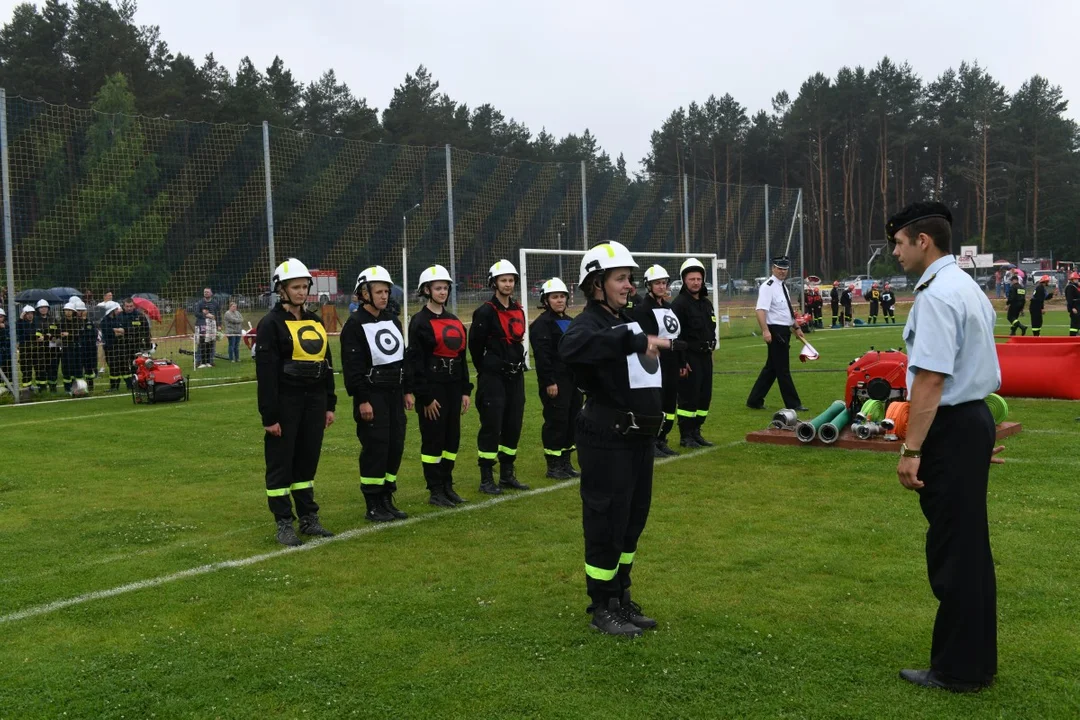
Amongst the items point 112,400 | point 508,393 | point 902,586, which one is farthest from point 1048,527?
point 112,400

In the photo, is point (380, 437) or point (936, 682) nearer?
point (936, 682)

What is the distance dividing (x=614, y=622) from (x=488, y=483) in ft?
12.6

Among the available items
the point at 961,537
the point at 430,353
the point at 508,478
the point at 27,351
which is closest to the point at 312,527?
the point at 430,353

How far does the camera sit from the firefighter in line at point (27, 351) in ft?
55.5

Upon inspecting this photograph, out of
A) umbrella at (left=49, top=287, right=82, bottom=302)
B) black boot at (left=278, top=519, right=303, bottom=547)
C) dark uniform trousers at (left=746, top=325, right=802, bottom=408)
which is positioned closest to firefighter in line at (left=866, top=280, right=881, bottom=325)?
dark uniform trousers at (left=746, top=325, right=802, bottom=408)

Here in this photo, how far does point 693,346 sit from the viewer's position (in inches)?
413

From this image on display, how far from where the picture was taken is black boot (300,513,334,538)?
22.9 feet

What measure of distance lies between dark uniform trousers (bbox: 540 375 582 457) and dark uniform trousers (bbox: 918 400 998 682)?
515 centimetres

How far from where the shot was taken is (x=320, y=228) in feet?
67.5

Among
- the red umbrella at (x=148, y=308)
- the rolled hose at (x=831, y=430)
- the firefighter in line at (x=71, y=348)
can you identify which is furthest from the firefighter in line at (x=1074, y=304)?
the firefighter in line at (x=71, y=348)

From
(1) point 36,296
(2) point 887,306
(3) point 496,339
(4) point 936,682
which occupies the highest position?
(1) point 36,296

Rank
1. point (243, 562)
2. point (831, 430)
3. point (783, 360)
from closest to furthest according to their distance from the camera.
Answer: point (243, 562) < point (831, 430) < point (783, 360)

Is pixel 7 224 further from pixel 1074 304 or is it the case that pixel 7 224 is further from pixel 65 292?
pixel 1074 304

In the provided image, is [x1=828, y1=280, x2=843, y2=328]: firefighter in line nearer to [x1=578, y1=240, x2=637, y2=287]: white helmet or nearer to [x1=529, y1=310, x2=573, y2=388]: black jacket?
[x1=529, y1=310, x2=573, y2=388]: black jacket
